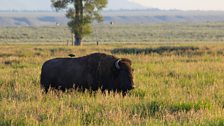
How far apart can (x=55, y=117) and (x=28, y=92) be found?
419 cm

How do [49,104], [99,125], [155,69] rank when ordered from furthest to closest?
1. [155,69]
2. [49,104]
3. [99,125]

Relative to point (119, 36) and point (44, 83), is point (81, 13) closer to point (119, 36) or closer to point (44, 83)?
point (44, 83)

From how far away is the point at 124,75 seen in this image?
46.9 feet

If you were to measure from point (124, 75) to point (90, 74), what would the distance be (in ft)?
3.64

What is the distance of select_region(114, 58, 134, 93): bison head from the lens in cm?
1405

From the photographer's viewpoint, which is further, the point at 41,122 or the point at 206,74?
the point at 206,74

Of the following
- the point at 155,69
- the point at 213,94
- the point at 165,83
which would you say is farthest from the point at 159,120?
the point at 155,69

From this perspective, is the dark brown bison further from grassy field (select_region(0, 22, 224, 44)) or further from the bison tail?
grassy field (select_region(0, 22, 224, 44))

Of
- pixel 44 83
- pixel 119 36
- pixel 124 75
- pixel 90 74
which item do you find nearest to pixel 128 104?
pixel 124 75

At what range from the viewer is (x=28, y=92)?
13727mm

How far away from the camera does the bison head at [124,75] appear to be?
14055mm

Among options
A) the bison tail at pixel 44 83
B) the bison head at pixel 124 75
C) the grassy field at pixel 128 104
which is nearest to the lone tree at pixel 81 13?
the grassy field at pixel 128 104

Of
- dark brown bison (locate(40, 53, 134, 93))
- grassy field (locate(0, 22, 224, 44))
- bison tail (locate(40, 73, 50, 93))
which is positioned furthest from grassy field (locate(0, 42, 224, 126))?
grassy field (locate(0, 22, 224, 44))

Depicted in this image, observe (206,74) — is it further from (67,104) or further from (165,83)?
(67,104)
